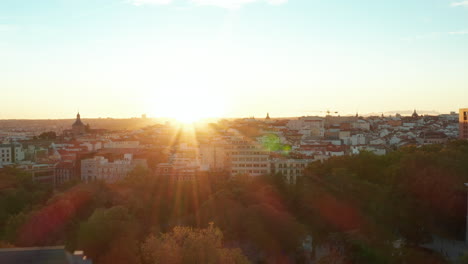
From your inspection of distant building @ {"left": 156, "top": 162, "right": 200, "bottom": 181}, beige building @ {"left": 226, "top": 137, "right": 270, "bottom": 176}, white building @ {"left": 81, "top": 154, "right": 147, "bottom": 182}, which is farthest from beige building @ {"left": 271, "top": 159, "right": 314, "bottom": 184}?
white building @ {"left": 81, "top": 154, "right": 147, "bottom": 182}

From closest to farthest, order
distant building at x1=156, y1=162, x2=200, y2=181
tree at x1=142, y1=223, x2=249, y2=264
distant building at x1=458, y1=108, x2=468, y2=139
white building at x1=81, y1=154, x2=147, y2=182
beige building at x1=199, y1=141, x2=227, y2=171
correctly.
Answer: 1. tree at x1=142, y1=223, x2=249, y2=264
2. distant building at x1=156, y1=162, x2=200, y2=181
3. beige building at x1=199, y1=141, x2=227, y2=171
4. white building at x1=81, y1=154, x2=147, y2=182
5. distant building at x1=458, y1=108, x2=468, y2=139

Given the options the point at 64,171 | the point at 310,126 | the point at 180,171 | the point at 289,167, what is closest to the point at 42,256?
the point at 180,171

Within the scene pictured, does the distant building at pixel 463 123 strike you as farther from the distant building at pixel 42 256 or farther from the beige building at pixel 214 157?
the distant building at pixel 42 256

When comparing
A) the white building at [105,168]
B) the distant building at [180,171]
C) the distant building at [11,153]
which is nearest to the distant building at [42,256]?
the distant building at [180,171]

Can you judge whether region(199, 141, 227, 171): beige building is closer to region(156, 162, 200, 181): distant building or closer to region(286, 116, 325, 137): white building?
region(156, 162, 200, 181): distant building

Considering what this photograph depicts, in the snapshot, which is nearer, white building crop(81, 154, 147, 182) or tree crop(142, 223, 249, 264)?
tree crop(142, 223, 249, 264)

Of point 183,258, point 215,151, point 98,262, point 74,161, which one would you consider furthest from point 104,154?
point 183,258

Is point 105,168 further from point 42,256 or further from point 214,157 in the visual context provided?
point 42,256

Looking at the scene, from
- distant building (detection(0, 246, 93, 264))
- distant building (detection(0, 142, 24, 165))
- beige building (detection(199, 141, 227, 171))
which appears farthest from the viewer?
distant building (detection(0, 142, 24, 165))
